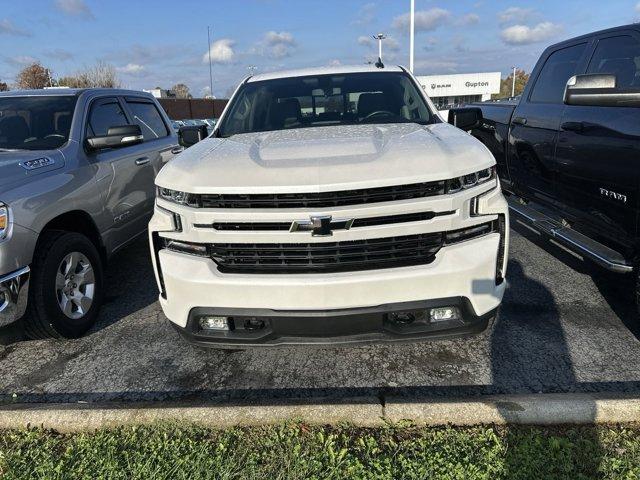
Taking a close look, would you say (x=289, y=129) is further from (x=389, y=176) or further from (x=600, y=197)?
(x=600, y=197)

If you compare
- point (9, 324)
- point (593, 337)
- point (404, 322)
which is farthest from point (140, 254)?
point (593, 337)

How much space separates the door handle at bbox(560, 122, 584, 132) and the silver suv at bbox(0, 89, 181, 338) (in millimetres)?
3639

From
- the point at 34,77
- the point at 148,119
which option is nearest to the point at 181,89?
the point at 34,77

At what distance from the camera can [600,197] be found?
138 inches

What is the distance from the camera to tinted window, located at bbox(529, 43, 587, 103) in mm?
4520

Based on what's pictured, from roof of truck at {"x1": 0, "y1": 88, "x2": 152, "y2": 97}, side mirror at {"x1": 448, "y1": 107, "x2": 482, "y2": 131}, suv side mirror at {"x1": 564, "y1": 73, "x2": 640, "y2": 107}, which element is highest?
roof of truck at {"x1": 0, "y1": 88, "x2": 152, "y2": 97}

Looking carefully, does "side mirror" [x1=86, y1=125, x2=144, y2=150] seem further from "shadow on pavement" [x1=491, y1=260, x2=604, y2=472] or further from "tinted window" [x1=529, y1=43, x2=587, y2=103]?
"tinted window" [x1=529, y1=43, x2=587, y2=103]

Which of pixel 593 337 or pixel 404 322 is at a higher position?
pixel 404 322

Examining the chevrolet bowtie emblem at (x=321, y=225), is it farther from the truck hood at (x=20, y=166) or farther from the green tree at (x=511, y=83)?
the green tree at (x=511, y=83)

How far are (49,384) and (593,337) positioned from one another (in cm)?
363

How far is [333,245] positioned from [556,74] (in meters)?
3.61

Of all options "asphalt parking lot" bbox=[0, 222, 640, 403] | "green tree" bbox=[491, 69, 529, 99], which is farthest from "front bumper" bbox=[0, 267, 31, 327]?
"green tree" bbox=[491, 69, 529, 99]

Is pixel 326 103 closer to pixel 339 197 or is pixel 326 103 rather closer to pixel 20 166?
pixel 339 197

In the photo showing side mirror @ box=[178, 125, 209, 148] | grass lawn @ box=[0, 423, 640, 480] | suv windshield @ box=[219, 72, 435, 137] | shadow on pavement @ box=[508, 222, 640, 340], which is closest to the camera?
grass lawn @ box=[0, 423, 640, 480]
